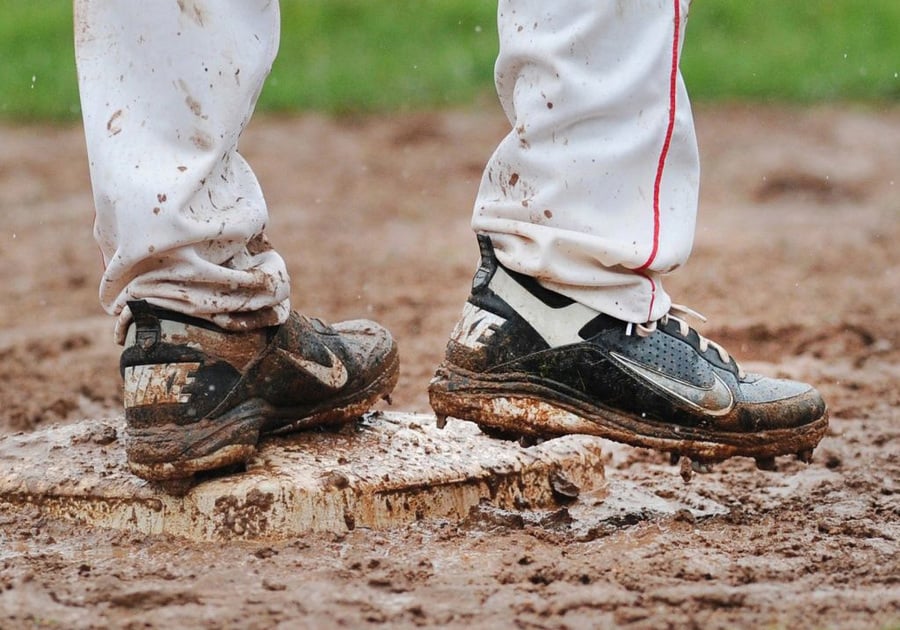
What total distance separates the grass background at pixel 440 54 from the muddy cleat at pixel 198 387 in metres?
5.11

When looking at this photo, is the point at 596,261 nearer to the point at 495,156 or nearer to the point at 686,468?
the point at 495,156

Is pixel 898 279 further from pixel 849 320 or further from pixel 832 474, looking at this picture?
pixel 832 474

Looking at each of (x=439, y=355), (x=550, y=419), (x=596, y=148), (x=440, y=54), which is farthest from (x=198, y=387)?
(x=440, y=54)

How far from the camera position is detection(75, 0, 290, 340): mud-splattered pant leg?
1939 mm

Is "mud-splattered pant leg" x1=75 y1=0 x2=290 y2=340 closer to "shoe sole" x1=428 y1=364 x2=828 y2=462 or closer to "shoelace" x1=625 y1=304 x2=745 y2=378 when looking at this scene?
"shoe sole" x1=428 y1=364 x2=828 y2=462

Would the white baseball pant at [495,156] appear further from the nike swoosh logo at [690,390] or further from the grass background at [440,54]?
the grass background at [440,54]

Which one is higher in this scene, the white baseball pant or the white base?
the white baseball pant

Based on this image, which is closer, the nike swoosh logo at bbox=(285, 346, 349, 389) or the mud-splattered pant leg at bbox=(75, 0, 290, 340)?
the mud-splattered pant leg at bbox=(75, 0, 290, 340)

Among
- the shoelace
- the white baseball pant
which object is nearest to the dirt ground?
the shoelace

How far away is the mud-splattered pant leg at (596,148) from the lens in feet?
6.74

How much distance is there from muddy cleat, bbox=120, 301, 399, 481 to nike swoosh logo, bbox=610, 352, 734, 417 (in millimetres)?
538

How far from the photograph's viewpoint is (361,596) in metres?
1.81

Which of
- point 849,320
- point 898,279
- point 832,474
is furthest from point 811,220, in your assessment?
point 832,474

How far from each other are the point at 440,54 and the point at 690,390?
596 cm
